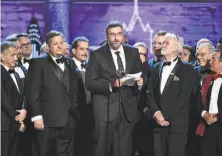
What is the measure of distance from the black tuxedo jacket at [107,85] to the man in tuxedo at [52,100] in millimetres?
383

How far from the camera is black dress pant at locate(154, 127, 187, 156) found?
600 cm

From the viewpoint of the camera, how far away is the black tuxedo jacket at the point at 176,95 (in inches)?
238

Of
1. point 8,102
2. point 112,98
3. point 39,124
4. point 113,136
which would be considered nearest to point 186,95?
point 112,98

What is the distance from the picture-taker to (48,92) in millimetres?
6219

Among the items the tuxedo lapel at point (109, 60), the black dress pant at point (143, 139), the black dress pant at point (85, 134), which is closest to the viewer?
the tuxedo lapel at point (109, 60)

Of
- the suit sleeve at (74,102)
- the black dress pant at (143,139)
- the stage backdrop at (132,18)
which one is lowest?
the black dress pant at (143,139)

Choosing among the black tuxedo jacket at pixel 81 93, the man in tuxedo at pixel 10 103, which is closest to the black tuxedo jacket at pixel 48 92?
the man in tuxedo at pixel 10 103

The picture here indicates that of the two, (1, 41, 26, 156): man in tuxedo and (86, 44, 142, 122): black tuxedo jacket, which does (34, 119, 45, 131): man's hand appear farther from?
(86, 44, 142, 122): black tuxedo jacket

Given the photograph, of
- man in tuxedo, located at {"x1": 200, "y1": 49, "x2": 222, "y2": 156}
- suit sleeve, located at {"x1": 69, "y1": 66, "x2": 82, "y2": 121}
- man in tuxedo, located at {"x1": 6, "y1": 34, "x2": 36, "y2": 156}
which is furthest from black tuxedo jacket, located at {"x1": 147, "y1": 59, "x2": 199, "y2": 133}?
man in tuxedo, located at {"x1": 6, "y1": 34, "x2": 36, "y2": 156}

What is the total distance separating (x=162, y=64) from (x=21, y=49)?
217cm

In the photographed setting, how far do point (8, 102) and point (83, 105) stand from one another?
51.0 inches

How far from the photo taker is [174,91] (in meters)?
6.07

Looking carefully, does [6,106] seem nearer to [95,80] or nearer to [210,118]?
[95,80]

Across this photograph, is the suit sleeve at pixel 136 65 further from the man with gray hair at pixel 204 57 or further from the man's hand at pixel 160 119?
the man with gray hair at pixel 204 57
